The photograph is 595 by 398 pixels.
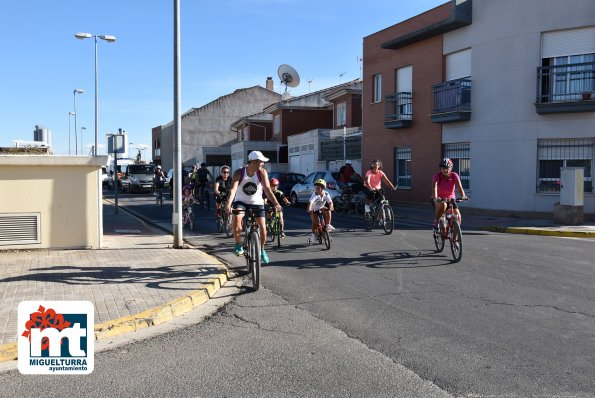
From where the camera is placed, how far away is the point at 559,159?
18.2m

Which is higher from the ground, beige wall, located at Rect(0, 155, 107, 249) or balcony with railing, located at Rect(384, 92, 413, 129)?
balcony with railing, located at Rect(384, 92, 413, 129)

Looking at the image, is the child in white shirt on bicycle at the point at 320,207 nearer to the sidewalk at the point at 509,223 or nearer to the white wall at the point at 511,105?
the sidewalk at the point at 509,223

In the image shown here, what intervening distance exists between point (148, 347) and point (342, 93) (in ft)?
102

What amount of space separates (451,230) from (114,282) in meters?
5.57

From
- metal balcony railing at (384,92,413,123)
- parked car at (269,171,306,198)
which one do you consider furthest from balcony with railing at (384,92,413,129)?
parked car at (269,171,306,198)

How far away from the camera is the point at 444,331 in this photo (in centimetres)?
569

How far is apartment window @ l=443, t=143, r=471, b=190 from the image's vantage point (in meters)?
21.0

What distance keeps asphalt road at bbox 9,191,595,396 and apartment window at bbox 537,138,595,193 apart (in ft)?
22.5

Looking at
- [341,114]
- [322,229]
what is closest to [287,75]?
[341,114]

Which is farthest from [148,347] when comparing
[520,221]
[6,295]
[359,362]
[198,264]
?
[520,221]

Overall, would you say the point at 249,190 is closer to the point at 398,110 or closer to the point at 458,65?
the point at 458,65

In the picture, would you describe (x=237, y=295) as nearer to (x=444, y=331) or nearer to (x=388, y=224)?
(x=444, y=331)

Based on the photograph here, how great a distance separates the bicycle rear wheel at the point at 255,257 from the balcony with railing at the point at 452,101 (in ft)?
47.8

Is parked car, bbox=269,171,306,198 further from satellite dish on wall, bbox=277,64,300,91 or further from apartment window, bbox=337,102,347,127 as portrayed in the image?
satellite dish on wall, bbox=277,64,300,91
